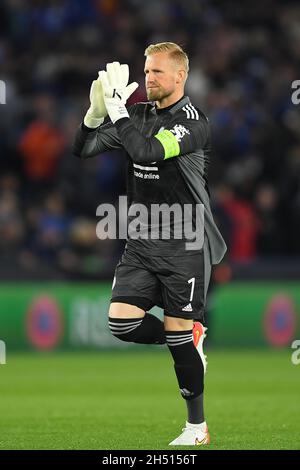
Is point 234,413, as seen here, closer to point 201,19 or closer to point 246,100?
point 246,100

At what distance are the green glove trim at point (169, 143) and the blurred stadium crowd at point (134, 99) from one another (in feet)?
25.5

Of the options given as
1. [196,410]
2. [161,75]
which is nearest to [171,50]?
[161,75]

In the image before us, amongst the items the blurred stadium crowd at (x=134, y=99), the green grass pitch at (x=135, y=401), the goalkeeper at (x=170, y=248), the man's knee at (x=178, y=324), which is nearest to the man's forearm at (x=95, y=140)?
the goalkeeper at (x=170, y=248)

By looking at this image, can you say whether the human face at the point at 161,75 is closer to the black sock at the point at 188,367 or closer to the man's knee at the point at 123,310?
the man's knee at the point at 123,310

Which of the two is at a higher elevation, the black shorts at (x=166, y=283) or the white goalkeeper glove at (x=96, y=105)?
the white goalkeeper glove at (x=96, y=105)

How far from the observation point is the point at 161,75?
755 centimetres

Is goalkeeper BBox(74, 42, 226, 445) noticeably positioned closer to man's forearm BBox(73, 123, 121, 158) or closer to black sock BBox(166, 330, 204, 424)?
black sock BBox(166, 330, 204, 424)

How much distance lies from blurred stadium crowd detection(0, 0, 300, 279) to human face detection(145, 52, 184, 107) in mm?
7570

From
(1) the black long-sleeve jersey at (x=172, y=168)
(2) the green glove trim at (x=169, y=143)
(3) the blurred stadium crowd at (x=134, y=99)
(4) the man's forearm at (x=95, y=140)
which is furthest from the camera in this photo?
(3) the blurred stadium crowd at (x=134, y=99)

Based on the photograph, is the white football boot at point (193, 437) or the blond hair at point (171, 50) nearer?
the white football boot at point (193, 437)

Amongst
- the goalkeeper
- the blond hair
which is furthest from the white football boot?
the blond hair

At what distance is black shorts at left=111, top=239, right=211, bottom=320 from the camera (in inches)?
298

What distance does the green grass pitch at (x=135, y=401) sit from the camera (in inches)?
308

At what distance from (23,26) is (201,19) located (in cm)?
260
